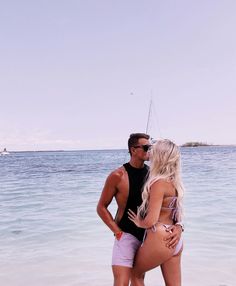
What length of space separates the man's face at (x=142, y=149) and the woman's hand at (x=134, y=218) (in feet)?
1.56

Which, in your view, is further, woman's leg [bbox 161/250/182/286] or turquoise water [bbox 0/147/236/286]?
turquoise water [bbox 0/147/236/286]

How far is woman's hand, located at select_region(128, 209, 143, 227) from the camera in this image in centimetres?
331

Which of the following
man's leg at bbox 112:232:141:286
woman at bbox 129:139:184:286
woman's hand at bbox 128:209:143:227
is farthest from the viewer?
man's leg at bbox 112:232:141:286

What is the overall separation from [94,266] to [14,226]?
399cm

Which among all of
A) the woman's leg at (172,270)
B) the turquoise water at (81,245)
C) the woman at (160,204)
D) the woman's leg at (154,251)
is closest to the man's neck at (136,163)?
the woman at (160,204)

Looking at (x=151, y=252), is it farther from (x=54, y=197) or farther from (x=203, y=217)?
(x=54, y=197)

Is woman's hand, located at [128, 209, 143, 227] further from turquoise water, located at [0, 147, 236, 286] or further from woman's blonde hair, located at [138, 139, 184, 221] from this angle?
turquoise water, located at [0, 147, 236, 286]

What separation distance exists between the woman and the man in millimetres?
148

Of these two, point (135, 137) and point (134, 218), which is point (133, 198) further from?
point (135, 137)

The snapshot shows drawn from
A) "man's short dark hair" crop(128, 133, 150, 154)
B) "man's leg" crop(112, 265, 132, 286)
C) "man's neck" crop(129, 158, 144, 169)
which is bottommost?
"man's leg" crop(112, 265, 132, 286)

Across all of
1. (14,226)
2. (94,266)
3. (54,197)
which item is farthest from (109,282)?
(54,197)

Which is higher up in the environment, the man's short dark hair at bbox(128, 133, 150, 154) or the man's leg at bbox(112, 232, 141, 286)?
the man's short dark hair at bbox(128, 133, 150, 154)

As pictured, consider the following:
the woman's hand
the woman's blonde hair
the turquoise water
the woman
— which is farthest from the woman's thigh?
the turquoise water

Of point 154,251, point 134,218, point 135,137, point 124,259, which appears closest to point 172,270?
point 154,251
